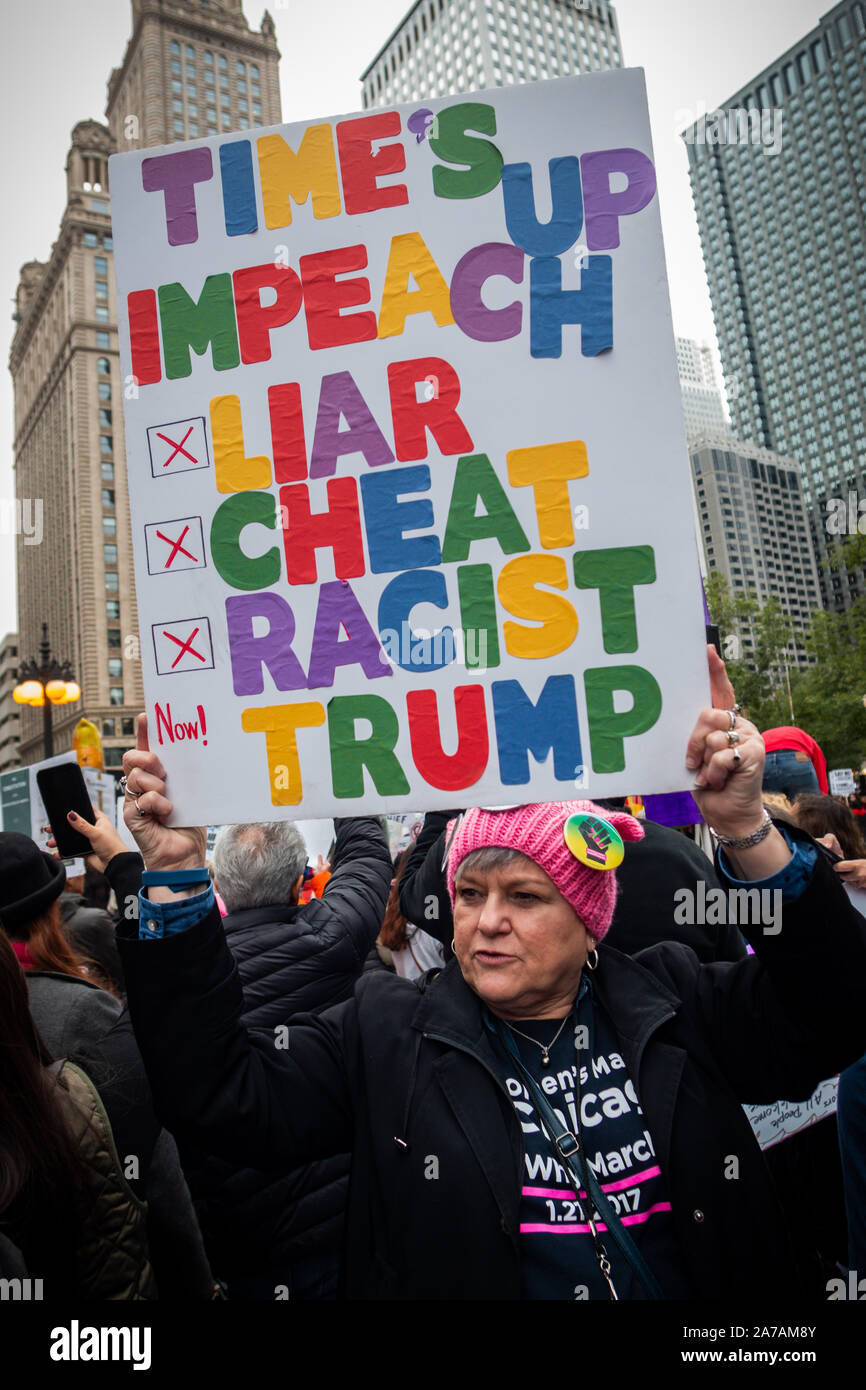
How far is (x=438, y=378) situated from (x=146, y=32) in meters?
100

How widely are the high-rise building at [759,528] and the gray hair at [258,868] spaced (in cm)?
7280

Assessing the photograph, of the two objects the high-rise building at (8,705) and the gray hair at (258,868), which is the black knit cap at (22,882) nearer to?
the gray hair at (258,868)

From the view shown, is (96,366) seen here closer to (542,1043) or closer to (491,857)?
(491,857)

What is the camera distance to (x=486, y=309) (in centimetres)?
193

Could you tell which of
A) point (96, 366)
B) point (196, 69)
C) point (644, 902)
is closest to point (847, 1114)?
point (644, 902)

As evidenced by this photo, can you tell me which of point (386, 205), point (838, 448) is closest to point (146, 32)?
point (838, 448)

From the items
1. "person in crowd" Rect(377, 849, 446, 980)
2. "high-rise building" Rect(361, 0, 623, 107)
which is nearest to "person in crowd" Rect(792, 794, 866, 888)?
"person in crowd" Rect(377, 849, 446, 980)

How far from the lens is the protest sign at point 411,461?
5.96 ft

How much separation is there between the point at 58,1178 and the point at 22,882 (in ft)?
3.49

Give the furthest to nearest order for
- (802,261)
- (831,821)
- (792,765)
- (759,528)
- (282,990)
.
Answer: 1. (802,261)
2. (759,528)
3. (792,765)
4. (831,821)
5. (282,990)

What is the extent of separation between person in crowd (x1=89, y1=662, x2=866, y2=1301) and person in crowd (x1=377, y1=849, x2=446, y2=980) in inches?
86.1

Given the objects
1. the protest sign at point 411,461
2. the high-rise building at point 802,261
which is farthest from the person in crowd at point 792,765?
the high-rise building at point 802,261

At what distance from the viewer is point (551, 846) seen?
1983 mm

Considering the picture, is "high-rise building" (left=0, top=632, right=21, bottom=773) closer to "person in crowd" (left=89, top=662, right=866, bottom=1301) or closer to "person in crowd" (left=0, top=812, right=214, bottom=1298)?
"person in crowd" (left=0, top=812, right=214, bottom=1298)
